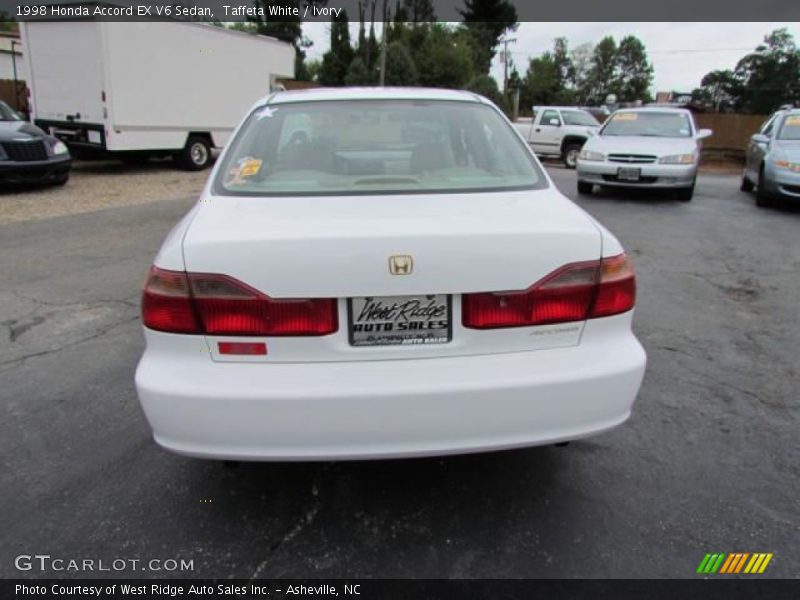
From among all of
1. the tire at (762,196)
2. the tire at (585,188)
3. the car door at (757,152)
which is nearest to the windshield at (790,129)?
the car door at (757,152)

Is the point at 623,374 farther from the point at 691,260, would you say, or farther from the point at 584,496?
the point at 691,260

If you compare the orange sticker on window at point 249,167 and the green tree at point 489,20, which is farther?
the green tree at point 489,20

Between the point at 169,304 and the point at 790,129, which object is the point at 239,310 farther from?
the point at 790,129

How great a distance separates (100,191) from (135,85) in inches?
103

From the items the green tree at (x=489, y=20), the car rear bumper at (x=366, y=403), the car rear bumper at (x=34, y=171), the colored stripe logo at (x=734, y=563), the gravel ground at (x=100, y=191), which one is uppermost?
the green tree at (x=489, y=20)

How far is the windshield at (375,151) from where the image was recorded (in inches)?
112

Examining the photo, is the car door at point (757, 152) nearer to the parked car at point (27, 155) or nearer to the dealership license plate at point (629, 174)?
the dealership license plate at point (629, 174)

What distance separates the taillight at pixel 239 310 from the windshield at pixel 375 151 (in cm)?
66

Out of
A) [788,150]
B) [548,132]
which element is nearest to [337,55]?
[548,132]

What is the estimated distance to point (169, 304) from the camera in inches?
87.3

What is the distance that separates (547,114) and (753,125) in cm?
1556

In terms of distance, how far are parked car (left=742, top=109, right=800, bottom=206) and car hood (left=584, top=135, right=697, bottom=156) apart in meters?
1.10

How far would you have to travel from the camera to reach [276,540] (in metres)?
2.45
